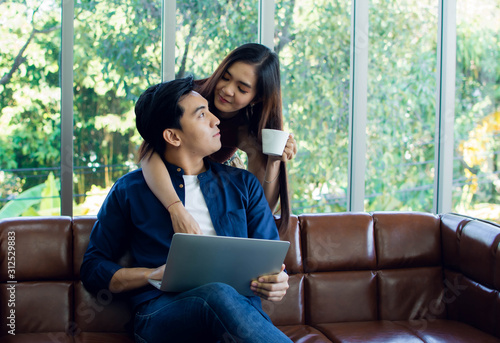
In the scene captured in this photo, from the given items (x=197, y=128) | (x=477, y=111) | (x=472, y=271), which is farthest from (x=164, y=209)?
(x=477, y=111)

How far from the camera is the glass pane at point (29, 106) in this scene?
237cm

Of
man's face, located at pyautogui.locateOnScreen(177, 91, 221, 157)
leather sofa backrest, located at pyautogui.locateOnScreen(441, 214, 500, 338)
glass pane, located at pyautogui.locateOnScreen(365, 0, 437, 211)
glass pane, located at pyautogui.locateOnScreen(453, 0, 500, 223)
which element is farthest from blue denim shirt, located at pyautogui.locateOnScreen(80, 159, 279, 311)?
A: glass pane, located at pyautogui.locateOnScreen(453, 0, 500, 223)

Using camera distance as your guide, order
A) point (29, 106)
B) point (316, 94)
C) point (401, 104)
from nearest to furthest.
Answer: point (29, 106), point (316, 94), point (401, 104)

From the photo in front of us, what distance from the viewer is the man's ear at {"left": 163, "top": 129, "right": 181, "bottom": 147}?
1.91 m

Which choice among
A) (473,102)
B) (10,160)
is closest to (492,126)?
(473,102)

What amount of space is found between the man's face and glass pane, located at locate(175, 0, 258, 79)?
0.79 metres

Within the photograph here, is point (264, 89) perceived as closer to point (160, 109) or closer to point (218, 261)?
point (160, 109)

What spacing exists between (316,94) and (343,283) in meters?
1.16

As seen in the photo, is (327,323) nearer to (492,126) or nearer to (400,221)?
(400,221)

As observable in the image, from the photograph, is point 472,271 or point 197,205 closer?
point 197,205

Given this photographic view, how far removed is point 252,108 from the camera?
2.20 m

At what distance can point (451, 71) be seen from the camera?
3.10 m

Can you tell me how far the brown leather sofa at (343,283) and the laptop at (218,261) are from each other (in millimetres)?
416

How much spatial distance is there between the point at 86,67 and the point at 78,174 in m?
0.51
